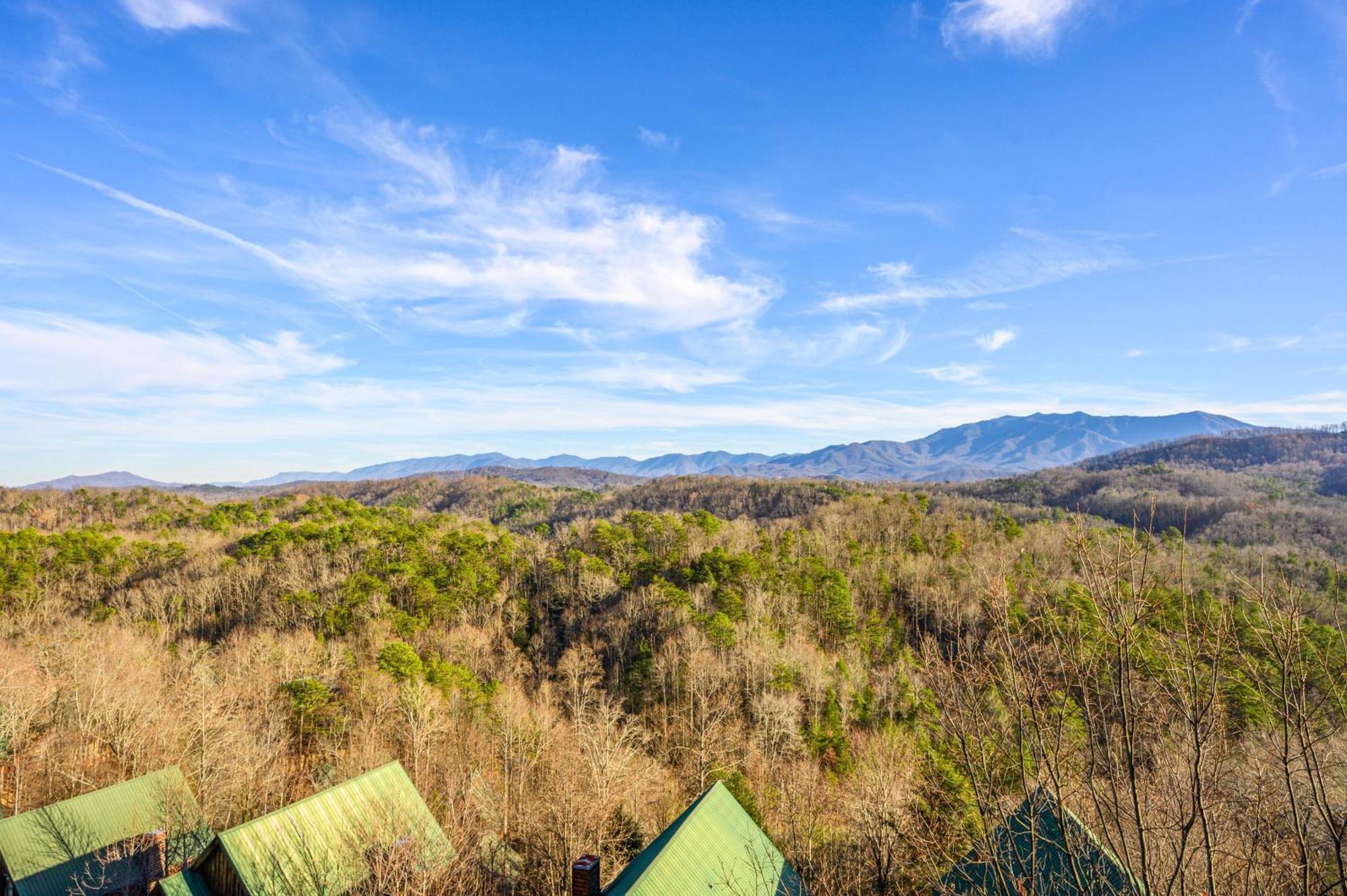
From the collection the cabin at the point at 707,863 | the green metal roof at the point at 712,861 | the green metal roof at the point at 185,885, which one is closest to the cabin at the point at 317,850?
the green metal roof at the point at 185,885

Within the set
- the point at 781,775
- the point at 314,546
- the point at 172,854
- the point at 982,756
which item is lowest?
the point at 781,775

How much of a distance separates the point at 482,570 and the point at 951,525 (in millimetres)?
47827

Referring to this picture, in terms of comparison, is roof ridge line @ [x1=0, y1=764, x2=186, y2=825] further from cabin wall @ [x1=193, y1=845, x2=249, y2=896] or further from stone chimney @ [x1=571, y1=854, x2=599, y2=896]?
stone chimney @ [x1=571, y1=854, x2=599, y2=896]

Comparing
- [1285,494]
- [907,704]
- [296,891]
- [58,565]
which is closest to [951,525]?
[907,704]

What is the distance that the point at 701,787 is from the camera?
25000 millimetres

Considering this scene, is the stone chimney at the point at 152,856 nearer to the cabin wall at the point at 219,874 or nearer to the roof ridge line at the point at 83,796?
the cabin wall at the point at 219,874

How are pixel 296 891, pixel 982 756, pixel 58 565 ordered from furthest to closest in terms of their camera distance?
pixel 58 565 < pixel 296 891 < pixel 982 756

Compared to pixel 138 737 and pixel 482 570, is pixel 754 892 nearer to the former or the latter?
pixel 138 737

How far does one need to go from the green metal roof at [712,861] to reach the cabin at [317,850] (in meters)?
4.88

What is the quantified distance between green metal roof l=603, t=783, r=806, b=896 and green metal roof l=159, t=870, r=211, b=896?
1015 centimetres

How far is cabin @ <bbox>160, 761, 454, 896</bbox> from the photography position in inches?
558

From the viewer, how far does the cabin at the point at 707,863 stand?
12.9 metres

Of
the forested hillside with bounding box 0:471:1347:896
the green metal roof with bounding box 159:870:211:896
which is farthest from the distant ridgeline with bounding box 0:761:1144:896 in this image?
the forested hillside with bounding box 0:471:1347:896

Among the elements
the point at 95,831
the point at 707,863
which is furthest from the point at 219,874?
the point at 707,863
